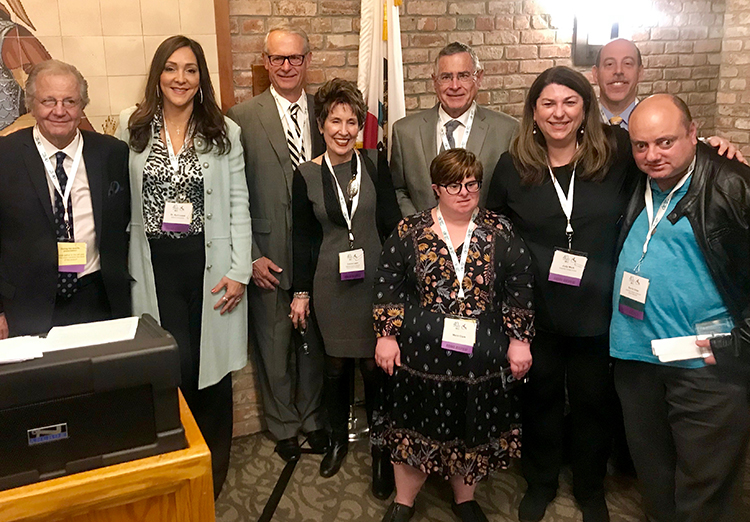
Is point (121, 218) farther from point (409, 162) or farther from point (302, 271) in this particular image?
point (409, 162)

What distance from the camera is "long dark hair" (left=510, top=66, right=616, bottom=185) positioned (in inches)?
89.6

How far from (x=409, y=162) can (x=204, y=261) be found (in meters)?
A: 1.00

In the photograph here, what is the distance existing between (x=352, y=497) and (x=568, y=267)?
4.67 feet

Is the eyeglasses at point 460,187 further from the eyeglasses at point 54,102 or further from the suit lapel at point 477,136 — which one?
the eyeglasses at point 54,102

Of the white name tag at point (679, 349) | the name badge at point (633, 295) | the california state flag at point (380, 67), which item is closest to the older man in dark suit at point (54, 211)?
the california state flag at point (380, 67)

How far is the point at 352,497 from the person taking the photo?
280cm

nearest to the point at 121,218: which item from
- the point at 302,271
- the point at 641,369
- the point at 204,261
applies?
the point at 204,261

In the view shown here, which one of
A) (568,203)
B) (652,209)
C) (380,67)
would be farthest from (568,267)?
(380,67)

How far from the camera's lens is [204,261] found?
2.58 m

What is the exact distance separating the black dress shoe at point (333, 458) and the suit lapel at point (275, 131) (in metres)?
1.25

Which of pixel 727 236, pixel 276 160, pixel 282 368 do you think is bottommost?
pixel 282 368

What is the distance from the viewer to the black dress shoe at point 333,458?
2965 millimetres

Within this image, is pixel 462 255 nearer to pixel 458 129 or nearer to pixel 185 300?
pixel 458 129

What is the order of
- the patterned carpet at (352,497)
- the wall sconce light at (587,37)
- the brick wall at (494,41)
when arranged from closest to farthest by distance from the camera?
the patterned carpet at (352,497), the brick wall at (494,41), the wall sconce light at (587,37)
